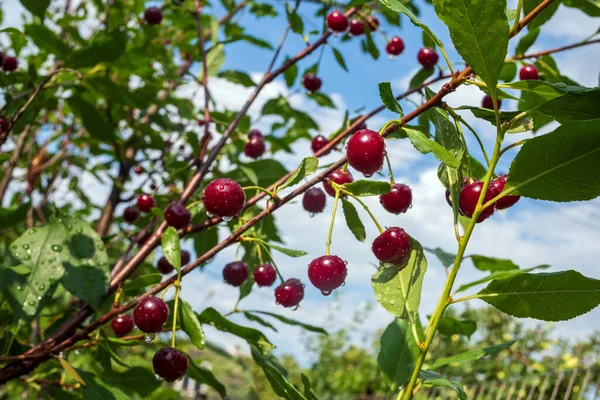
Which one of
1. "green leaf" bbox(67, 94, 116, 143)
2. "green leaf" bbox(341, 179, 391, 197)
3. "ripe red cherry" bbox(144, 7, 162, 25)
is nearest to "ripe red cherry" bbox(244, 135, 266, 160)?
"green leaf" bbox(67, 94, 116, 143)

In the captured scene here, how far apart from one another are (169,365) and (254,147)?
100cm

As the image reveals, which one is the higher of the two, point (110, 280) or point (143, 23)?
point (143, 23)

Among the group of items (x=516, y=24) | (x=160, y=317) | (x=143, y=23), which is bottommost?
(x=160, y=317)

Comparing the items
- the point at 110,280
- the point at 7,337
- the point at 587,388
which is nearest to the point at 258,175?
the point at 110,280

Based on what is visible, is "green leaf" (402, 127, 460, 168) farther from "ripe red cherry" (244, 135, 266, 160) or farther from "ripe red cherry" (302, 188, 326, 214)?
"ripe red cherry" (244, 135, 266, 160)

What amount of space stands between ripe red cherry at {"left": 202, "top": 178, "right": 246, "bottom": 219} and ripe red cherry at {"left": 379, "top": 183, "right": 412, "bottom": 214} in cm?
27

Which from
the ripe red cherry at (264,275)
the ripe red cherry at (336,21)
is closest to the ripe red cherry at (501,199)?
the ripe red cherry at (264,275)

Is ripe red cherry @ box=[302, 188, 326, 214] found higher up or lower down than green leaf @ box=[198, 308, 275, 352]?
higher up

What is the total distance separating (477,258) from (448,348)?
5421 mm

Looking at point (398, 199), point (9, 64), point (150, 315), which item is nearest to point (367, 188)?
point (398, 199)

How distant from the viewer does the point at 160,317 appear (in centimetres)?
94

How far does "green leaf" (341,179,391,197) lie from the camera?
0.83m

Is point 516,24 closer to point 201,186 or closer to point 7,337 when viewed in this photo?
point 201,186

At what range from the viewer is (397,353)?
125cm
